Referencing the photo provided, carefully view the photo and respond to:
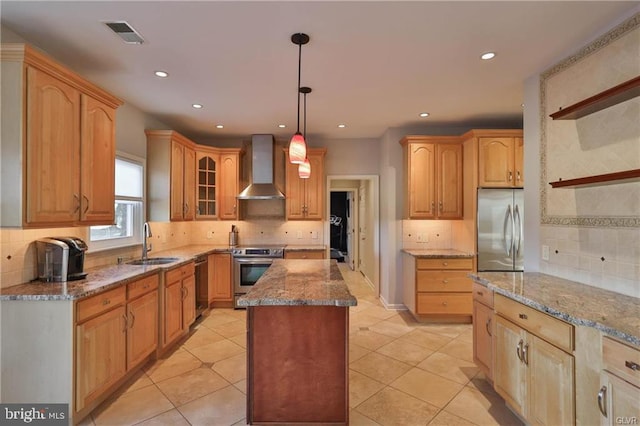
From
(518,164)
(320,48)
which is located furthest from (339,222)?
(320,48)

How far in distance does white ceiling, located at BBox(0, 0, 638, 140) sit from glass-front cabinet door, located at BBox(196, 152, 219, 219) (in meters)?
1.16

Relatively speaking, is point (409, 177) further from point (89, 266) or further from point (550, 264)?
point (89, 266)

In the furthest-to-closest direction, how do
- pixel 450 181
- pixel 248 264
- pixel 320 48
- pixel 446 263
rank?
pixel 248 264, pixel 450 181, pixel 446 263, pixel 320 48

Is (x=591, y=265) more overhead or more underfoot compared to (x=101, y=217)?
more underfoot

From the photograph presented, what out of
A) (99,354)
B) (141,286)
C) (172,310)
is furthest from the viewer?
(172,310)

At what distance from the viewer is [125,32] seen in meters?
2.11

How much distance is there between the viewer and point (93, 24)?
2.02 metres

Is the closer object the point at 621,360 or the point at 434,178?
the point at 621,360

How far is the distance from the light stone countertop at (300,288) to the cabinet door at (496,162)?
2372 mm

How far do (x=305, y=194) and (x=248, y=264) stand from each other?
4.64ft

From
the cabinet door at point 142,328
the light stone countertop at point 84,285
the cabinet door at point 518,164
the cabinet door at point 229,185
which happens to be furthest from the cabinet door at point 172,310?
the cabinet door at point 518,164

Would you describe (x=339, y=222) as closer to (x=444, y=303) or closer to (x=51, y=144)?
(x=444, y=303)

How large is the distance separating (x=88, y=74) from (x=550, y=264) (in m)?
4.41

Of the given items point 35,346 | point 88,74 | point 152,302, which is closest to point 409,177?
point 152,302
